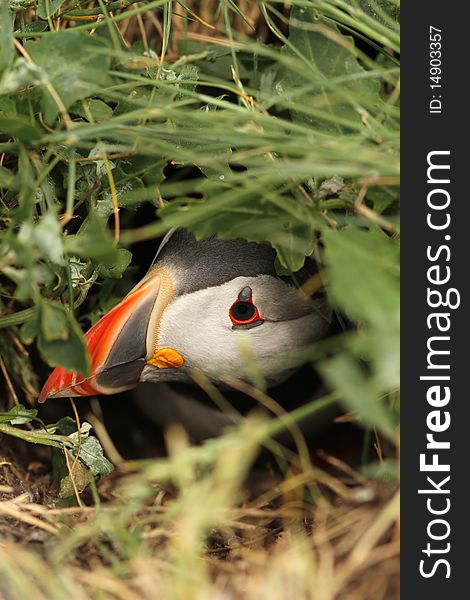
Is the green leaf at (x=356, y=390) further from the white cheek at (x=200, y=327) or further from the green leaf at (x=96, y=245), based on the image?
the white cheek at (x=200, y=327)

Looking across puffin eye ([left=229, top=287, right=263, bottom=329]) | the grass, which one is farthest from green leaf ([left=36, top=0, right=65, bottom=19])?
puffin eye ([left=229, top=287, right=263, bottom=329])

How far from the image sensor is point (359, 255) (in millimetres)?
1176

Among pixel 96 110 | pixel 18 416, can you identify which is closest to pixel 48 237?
pixel 96 110

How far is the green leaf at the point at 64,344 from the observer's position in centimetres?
140

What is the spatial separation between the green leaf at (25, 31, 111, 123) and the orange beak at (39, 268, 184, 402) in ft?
1.57

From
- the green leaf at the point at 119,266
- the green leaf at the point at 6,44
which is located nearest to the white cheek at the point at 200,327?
the green leaf at the point at 119,266

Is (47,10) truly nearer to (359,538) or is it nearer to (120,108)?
(120,108)

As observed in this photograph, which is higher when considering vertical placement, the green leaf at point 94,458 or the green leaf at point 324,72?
the green leaf at point 324,72

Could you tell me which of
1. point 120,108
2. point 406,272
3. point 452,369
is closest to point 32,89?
point 120,108

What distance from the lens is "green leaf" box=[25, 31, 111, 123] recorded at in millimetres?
1447

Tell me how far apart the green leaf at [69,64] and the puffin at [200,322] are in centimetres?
50

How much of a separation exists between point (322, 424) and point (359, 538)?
1024 mm

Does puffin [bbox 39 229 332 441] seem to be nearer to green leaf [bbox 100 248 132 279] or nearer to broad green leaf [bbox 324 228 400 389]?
green leaf [bbox 100 248 132 279]

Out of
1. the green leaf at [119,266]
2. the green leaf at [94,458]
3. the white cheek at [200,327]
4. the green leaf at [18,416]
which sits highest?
the green leaf at [119,266]
